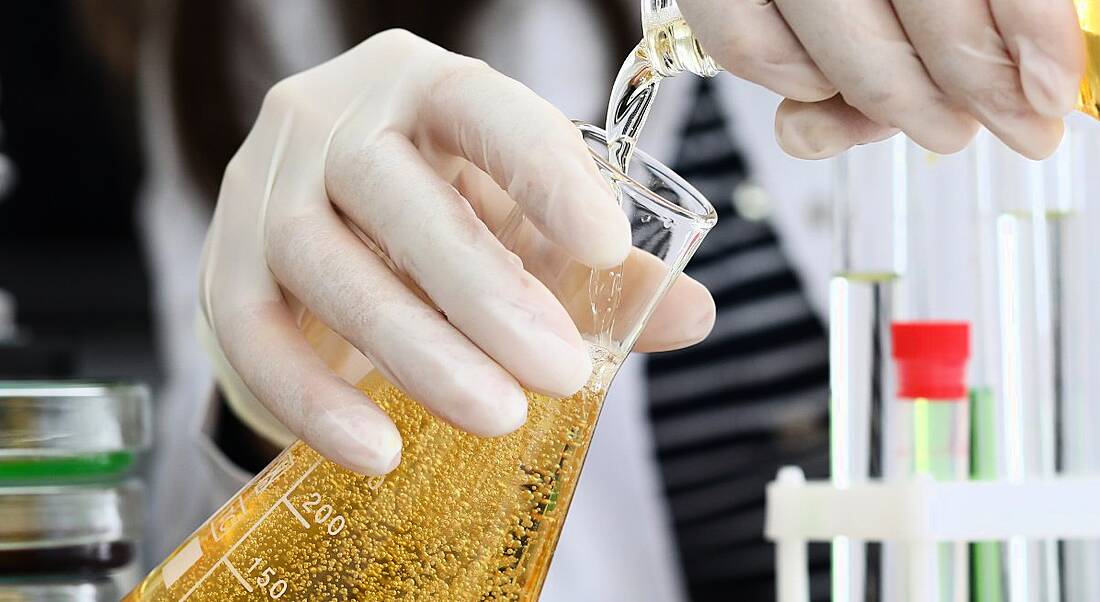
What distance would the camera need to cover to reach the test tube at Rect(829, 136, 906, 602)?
2.17 feet

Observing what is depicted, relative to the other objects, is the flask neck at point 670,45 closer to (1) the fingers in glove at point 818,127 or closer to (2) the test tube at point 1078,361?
(1) the fingers in glove at point 818,127

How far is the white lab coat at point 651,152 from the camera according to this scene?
5.09ft

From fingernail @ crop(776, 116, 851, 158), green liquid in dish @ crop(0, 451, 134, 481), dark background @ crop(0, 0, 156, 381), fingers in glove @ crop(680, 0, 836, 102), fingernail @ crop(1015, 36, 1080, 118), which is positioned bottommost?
green liquid in dish @ crop(0, 451, 134, 481)

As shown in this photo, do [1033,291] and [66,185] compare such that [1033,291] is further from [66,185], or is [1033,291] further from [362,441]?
[66,185]

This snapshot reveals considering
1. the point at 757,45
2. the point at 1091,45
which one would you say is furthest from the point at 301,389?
the point at 1091,45

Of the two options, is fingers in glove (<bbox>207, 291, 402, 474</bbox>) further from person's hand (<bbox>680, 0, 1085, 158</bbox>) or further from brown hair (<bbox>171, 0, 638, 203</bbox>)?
brown hair (<bbox>171, 0, 638, 203</bbox>)

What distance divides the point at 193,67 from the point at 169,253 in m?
0.29

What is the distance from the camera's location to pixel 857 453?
2.17ft

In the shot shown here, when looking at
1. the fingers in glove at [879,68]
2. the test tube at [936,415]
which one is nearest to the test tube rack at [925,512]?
the test tube at [936,415]

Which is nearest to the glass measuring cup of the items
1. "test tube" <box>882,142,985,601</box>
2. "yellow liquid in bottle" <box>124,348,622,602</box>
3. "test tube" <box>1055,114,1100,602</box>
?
"yellow liquid in bottle" <box>124,348,622,602</box>

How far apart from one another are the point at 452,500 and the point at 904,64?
0.95 ft

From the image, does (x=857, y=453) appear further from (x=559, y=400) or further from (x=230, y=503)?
(x=230, y=503)

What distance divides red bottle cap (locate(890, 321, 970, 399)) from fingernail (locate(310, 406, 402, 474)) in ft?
1.07

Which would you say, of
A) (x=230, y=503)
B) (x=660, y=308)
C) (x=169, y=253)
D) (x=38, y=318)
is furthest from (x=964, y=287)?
(x=38, y=318)
